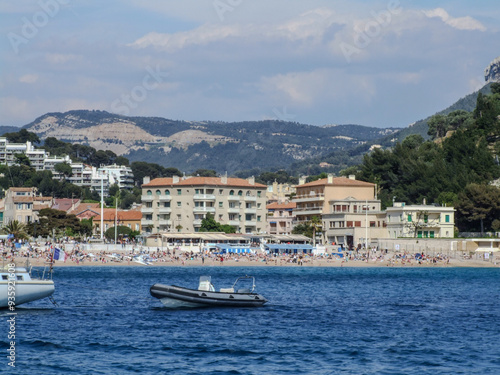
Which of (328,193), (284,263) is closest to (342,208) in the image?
(328,193)

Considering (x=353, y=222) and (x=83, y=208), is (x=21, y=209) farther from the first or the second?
(x=353, y=222)

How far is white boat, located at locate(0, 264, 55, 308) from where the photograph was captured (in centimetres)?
4262

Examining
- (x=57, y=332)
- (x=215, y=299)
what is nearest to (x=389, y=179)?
(x=215, y=299)

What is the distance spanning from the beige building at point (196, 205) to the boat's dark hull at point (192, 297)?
8807 centimetres

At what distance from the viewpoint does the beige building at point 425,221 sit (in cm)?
11825

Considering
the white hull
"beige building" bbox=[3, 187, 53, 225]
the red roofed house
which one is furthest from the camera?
the red roofed house

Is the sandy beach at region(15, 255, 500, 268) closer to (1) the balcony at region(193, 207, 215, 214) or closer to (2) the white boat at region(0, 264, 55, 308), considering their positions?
(1) the balcony at region(193, 207, 215, 214)

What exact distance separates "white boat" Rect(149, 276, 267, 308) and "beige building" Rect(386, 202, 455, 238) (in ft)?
238

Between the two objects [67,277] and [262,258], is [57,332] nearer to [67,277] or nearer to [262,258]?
[67,277]

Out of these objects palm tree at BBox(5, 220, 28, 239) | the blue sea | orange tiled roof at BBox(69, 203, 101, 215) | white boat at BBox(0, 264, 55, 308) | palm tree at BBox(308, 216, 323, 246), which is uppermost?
orange tiled roof at BBox(69, 203, 101, 215)

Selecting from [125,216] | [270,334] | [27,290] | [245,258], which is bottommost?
[270,334]

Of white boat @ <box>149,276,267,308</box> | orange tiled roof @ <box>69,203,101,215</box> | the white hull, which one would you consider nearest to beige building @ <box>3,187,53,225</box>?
orange tiled roof @ <box>69,203,101,215</box>

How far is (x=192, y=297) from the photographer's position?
47.1 meters

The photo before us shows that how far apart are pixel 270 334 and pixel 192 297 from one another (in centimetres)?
874
